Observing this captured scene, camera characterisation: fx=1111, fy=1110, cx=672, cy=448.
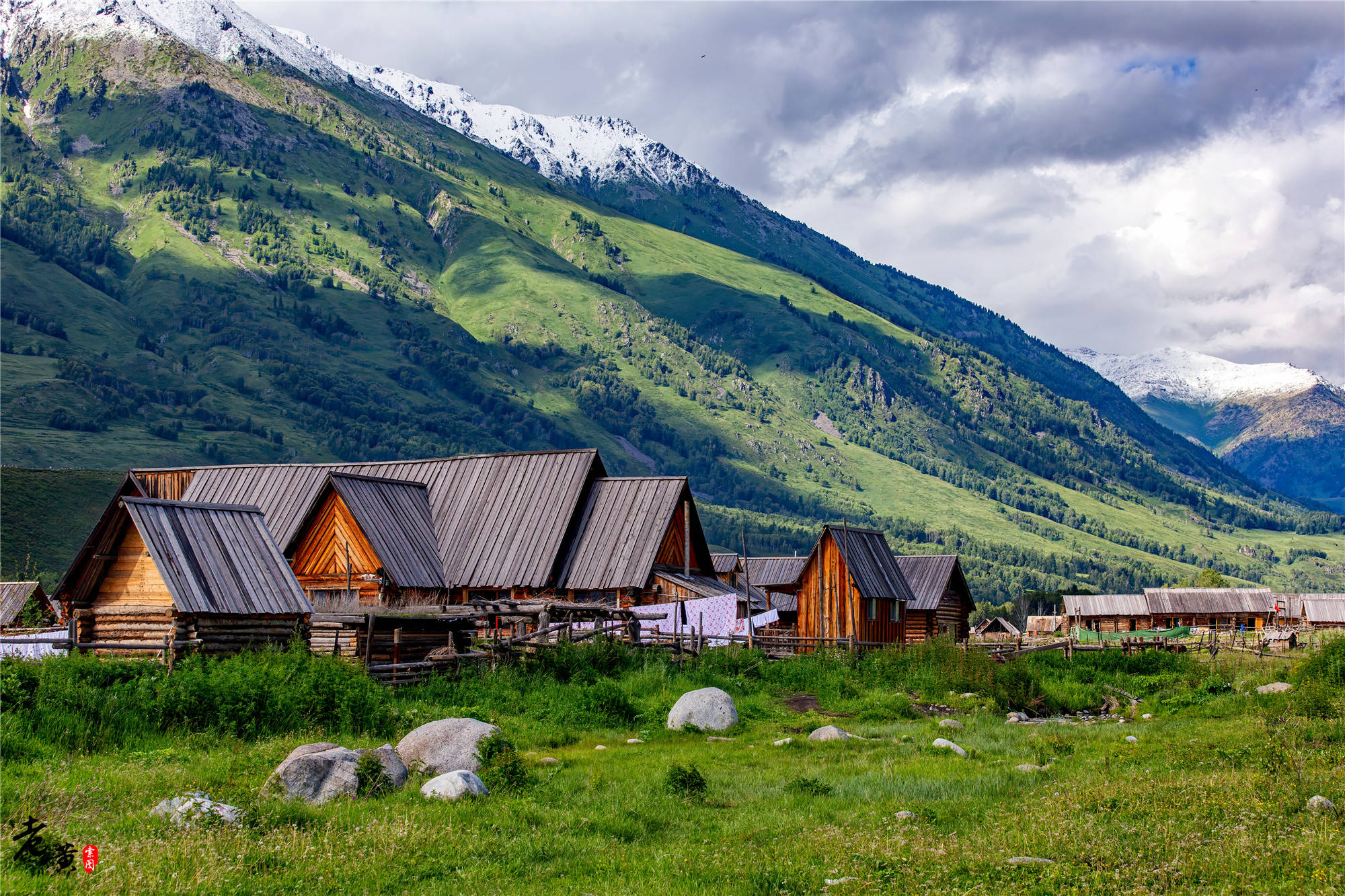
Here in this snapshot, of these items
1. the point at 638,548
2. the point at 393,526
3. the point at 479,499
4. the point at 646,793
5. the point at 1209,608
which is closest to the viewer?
the point at 646,793

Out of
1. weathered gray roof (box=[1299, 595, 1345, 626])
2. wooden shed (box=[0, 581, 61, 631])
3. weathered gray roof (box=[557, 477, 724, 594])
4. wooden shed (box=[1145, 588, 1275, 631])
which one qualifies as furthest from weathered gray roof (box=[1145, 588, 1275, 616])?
wooden shed (box=[0, 581, 61, 631])

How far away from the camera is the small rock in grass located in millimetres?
24656

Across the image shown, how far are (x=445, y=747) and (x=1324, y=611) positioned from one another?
105 m

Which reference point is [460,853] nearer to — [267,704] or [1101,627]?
[267,704]

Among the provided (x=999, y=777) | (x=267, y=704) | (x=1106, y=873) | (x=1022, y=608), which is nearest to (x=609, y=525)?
(x=267, y=704)

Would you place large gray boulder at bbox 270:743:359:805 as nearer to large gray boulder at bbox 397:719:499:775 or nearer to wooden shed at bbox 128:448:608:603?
large gray boulder at bbox 397:719:499:775

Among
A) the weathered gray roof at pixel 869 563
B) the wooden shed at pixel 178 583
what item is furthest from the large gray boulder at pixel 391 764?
the weathered gray roof at pixel 869 563

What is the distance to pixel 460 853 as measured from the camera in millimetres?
15320

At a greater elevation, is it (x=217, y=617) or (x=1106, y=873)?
(x=217, y=617)

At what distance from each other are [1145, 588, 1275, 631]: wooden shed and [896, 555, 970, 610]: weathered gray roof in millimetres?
48053

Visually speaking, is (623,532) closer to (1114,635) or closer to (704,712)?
(704,712)

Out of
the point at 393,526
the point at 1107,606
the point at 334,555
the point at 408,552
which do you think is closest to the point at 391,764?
the point at 408,552

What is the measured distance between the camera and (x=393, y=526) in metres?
50.2

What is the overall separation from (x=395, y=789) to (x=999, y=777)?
37.0 feet
